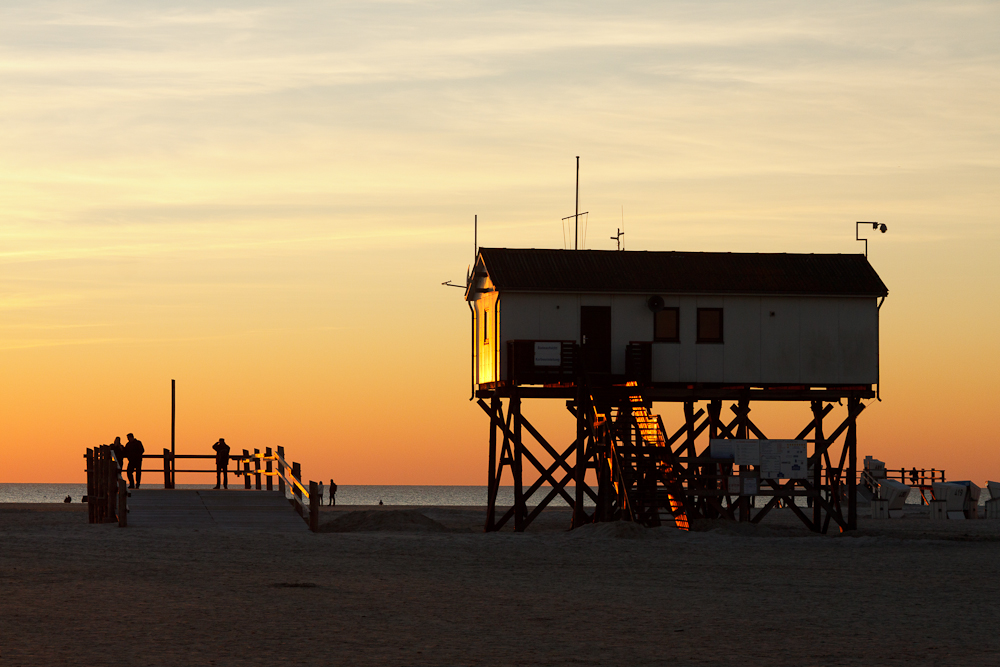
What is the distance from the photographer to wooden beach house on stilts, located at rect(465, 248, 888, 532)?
1442 inches

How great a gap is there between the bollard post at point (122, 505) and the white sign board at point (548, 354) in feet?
36.6

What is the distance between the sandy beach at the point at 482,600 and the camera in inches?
570

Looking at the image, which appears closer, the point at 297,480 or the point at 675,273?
the point at 297,480

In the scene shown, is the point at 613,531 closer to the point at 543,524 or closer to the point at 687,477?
the point at 687,477

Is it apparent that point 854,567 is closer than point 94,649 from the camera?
No

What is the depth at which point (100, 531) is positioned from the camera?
97.7 feet

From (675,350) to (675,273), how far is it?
2148 millimetres

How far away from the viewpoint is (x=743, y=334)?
123 feet

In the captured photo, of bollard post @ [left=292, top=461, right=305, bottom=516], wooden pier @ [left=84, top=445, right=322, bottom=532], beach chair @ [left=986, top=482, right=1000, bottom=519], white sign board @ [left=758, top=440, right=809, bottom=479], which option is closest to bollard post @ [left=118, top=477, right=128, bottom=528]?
wooden pier @ [left=84, top=445, right=322, bottom=532]

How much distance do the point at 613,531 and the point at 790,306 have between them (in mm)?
9836

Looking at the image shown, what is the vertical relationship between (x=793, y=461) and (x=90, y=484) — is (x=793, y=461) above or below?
above

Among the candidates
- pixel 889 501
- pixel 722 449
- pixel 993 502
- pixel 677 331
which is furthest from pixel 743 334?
pixel 993 502

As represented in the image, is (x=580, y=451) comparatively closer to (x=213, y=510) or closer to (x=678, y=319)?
(x=678, y=319)

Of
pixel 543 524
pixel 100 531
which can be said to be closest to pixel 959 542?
pixel 543 524
